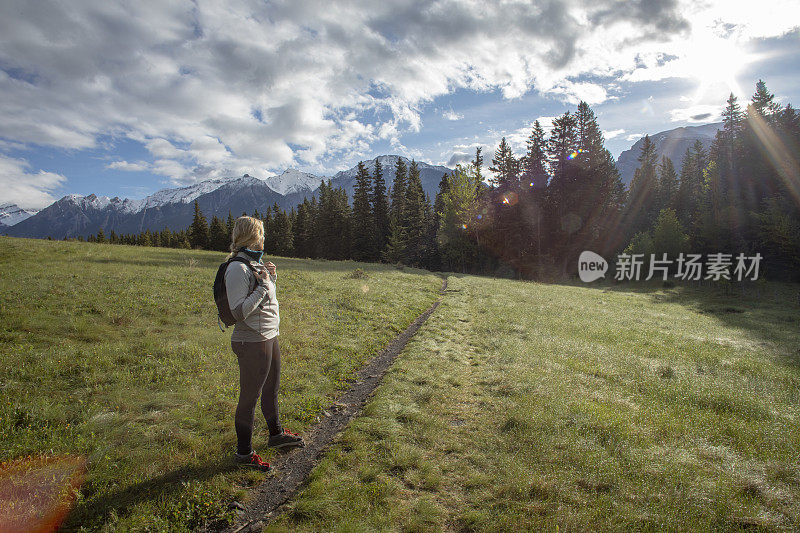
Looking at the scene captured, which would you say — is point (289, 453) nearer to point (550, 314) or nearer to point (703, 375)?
point (703, 375)

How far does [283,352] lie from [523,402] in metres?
7.28

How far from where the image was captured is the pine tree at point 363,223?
63.9 m

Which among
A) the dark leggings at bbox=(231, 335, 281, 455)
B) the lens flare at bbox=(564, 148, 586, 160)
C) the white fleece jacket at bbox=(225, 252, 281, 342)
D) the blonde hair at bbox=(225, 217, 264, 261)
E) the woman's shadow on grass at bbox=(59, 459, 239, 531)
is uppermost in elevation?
the lens flare at bbox=(564, 148, 586, 160)

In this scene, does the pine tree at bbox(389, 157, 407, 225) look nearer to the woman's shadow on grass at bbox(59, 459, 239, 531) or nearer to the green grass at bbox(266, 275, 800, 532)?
the green grass at bbox(266, 275, 800, 532)

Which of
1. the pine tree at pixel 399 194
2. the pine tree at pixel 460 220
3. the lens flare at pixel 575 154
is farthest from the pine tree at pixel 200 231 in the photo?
the lens flare at pixel 575 154

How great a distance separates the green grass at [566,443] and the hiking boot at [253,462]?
0.90m

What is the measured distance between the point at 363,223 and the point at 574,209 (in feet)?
122

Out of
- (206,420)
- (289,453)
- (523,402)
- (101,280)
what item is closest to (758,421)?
(523,402)

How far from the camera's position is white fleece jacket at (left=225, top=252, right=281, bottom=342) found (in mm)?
4992

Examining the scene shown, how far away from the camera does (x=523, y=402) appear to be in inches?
306

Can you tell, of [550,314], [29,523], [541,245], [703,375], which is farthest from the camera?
[541,245]

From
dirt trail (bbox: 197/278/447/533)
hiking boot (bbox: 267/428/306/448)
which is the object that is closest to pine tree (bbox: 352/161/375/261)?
dirt trail (bbox: 197/278/447/533)

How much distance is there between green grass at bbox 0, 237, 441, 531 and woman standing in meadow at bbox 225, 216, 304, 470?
901mm

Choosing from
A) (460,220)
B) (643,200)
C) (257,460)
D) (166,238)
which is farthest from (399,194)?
(166,238)
